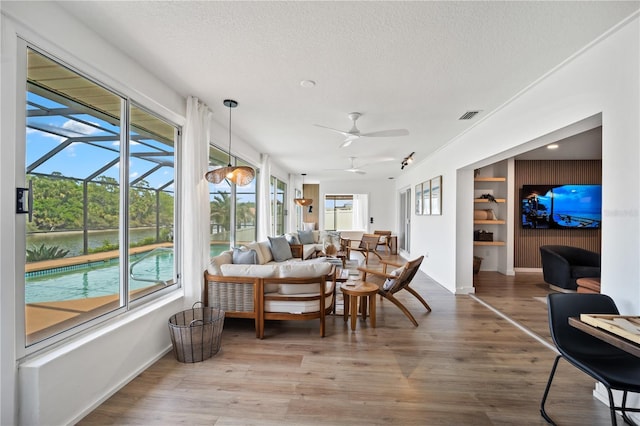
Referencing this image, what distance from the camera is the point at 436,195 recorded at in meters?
5.50

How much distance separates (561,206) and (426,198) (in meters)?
2.93

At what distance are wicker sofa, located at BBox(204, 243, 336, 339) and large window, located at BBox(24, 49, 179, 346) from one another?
724 mm

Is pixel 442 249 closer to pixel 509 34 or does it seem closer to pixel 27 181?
pixel 509 34

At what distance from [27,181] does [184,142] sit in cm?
153

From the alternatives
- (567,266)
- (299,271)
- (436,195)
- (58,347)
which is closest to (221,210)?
(299,271)

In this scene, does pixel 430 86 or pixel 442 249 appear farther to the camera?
pixel 442 249

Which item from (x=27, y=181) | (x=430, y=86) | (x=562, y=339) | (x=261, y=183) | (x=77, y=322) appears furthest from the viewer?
(x=261, y=183)

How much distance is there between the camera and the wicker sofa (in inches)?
117

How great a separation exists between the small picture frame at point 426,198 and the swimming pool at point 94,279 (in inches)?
199

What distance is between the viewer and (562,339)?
184 cm

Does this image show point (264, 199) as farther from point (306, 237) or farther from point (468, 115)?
point (468, 115)

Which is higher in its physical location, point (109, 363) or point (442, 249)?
point (442, 249)

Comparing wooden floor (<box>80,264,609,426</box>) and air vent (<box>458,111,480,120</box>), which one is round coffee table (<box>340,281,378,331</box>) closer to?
wooden floor (<box>80,264,609,426</box>)

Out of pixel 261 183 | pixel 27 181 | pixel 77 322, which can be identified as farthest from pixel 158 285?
pixel 261 183
